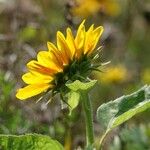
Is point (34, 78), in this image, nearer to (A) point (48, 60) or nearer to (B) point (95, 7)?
(A) point (48, 60)

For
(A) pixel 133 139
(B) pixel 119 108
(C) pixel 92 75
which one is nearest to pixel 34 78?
(B) pixel 119 108

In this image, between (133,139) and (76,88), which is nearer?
(76,88)

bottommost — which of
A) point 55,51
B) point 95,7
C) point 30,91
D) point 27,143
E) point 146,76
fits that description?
point 27,143

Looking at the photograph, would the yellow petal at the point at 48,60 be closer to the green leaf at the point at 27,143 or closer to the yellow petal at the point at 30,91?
the yellow petal at the point at 30,91

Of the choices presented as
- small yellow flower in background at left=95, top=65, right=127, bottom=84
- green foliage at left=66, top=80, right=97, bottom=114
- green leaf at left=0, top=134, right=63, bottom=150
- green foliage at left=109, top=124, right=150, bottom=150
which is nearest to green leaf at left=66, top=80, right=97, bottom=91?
green foliage at left=66, top=80, right=97, bottom=114

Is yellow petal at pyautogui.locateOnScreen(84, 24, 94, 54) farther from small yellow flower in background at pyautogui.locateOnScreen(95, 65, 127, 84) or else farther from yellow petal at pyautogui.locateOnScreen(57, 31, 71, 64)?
small yellow flower in background at pyautogui.locateOnScreen(95, 65, 127, 84)

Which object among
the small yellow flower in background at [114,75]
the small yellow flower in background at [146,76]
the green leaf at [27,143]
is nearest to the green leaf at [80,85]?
the green leaf at [27,143]
